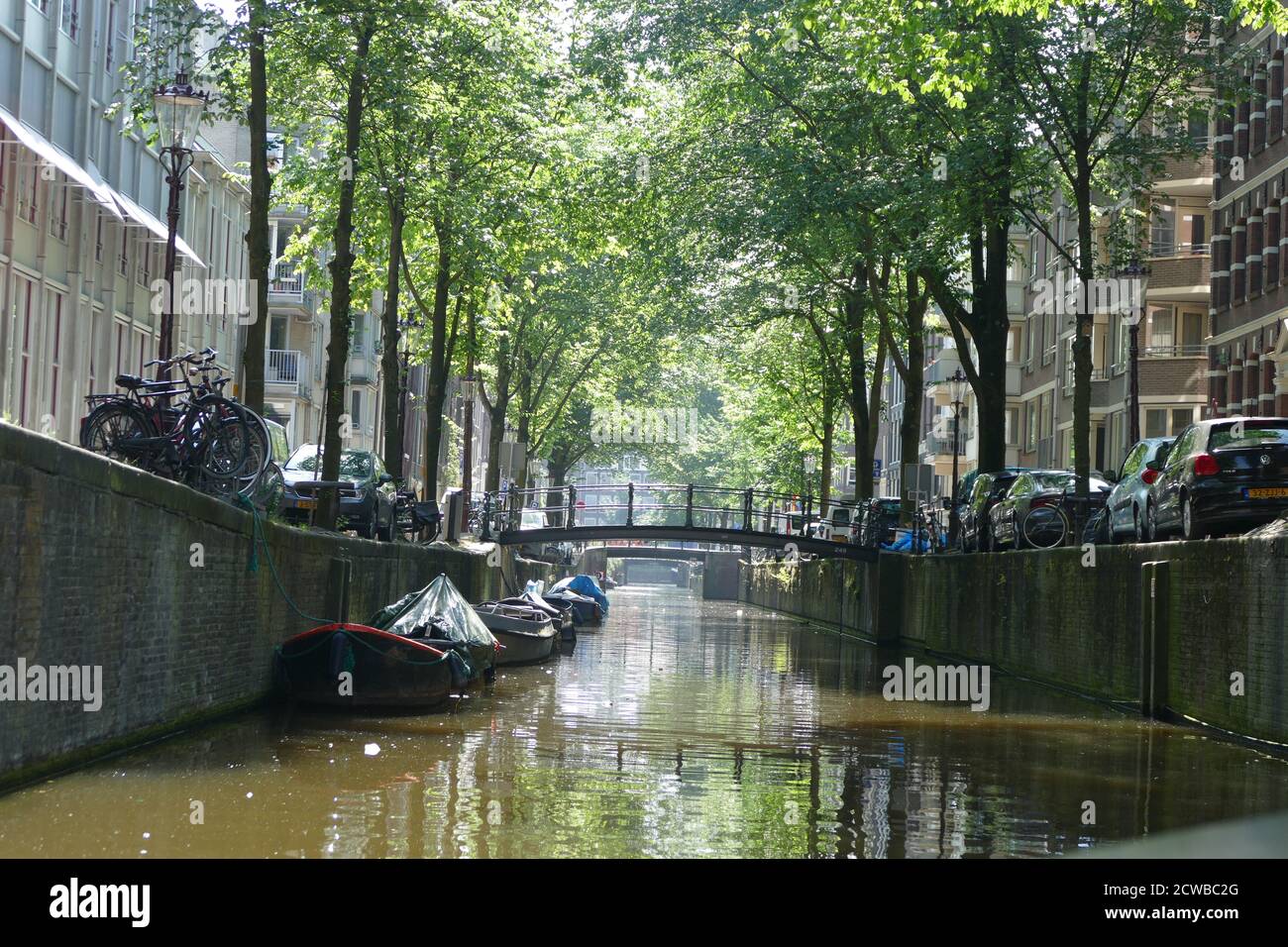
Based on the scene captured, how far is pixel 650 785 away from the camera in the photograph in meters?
14.5

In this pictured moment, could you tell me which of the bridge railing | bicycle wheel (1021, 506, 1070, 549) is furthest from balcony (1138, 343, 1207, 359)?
bicycle wheel (1021, 506, 1070, 549)

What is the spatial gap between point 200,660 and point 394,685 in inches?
146

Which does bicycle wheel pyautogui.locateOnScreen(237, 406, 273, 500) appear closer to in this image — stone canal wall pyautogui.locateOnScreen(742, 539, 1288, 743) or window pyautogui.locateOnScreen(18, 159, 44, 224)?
stone canal wall pyautogui.locateOnScreen(742, 539, 1288, 743)

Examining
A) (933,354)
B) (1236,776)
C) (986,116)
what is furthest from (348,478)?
(933,354)

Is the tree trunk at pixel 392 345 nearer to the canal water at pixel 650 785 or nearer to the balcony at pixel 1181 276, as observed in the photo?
the canal water at pixel 650 785

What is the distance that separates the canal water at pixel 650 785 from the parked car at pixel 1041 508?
14.5ft

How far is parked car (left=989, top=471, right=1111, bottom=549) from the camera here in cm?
2841

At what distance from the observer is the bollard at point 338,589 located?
926 inches

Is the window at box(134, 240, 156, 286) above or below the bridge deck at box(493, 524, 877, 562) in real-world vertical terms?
above

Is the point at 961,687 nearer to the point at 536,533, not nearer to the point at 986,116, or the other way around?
the point at 986,116

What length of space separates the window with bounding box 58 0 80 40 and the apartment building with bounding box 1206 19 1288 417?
22.5 metres

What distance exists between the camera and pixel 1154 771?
16.2 metres

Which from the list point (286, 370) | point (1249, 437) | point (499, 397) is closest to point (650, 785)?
point (1249, 437)
